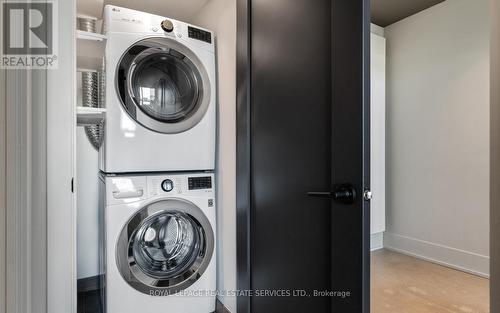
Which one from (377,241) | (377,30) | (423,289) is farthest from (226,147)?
(377,30)

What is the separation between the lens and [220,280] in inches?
73.2

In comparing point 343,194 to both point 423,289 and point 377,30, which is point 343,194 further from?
point 377,30

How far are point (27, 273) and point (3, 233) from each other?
109 millimetres

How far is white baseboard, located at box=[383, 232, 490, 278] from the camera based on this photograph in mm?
2428

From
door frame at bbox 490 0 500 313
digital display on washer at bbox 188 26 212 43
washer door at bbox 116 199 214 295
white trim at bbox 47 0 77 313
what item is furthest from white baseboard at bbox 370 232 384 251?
white trim at bbox 47 0 77 313

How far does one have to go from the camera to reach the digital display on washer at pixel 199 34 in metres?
1.74

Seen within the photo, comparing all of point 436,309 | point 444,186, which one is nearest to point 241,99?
point 436,309

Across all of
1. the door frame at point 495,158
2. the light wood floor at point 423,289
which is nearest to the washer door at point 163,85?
the door frame at point 495,158

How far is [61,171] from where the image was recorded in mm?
810

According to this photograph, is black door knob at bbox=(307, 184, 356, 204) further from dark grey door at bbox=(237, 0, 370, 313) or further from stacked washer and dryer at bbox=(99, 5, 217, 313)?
stacked washer and dryer at bbox=(99, 5, 217, 313)

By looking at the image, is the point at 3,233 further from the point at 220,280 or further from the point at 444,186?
the point at 444,186

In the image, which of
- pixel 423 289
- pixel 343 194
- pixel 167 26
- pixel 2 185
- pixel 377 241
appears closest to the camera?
pixel 2 185
